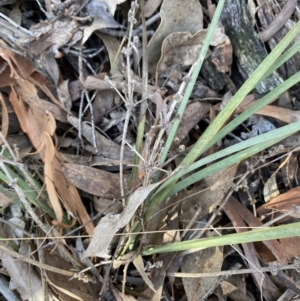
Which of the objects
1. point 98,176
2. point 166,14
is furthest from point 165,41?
point 98,176

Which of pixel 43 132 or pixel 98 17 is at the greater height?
pixel 98 17

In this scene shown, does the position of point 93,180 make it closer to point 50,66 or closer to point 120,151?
point 120,151

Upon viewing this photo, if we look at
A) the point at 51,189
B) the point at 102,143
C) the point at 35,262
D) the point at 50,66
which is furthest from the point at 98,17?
the point at 35,262

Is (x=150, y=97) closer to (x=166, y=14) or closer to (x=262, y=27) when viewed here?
(x=166, y=14)

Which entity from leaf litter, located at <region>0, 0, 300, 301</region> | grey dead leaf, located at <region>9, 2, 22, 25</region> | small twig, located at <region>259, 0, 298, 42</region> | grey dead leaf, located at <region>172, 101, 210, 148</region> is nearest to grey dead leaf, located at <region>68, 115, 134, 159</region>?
leaf litter, located at <region>0, 0, 300, 301</region>

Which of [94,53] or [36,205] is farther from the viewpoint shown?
[94,53]

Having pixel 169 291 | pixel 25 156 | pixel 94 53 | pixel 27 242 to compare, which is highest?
pixel 94 53

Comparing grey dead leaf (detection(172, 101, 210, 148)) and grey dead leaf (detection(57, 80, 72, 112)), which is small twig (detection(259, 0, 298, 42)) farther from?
grey dead leaf (detection(57, 80, 72, 112))
